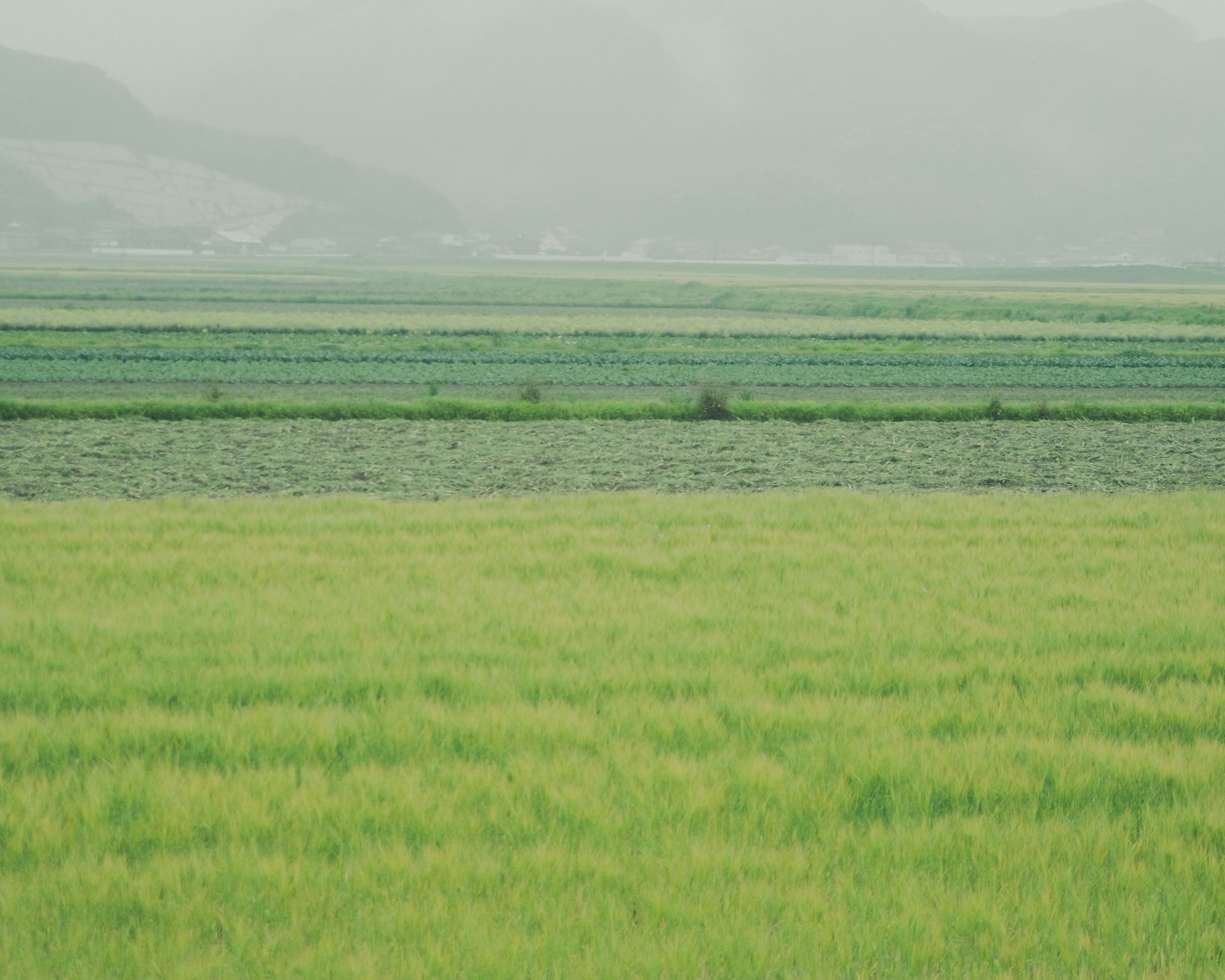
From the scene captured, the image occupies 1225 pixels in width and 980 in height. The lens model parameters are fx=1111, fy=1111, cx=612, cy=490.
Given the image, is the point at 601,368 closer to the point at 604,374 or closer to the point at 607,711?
the point at 604,374

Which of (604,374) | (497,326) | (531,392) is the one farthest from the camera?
(497,326)

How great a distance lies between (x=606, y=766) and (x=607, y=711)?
0.67 m

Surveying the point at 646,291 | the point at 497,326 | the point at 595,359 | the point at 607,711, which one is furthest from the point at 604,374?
the point at 646,291

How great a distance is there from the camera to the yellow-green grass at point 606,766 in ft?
11.9

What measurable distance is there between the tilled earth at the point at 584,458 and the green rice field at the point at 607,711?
0.41ft

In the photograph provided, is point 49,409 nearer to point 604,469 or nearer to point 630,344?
point 604,469

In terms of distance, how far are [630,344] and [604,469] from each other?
2054 centimetres

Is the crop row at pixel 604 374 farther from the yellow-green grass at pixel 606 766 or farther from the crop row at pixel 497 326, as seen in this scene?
the yellow-green grass at pixel 606 766

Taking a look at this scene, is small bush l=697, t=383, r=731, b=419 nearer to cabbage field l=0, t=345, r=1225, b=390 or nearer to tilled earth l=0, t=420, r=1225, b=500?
tilled earth l=0, t=420, r=1225, b=500

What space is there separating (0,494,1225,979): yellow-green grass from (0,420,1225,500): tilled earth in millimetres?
4335

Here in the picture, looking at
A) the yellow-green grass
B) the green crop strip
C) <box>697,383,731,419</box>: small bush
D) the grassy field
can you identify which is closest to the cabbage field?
the green crop strip

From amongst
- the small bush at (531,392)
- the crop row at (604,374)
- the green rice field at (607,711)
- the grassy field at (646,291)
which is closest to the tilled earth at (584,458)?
the green rice field at (607,711)

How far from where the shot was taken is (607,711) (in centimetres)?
557

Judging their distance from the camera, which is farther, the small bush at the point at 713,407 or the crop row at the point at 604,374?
the crop row at the point at 604,374
